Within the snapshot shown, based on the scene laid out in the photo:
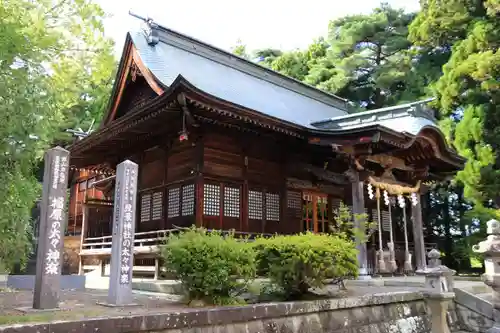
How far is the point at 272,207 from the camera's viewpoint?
517 inches

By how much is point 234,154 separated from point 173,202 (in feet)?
7.31

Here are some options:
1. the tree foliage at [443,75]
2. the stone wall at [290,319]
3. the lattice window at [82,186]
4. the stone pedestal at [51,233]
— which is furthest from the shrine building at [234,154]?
the lattice window at [82,186]

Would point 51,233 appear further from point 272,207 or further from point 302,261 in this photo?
point 272,207

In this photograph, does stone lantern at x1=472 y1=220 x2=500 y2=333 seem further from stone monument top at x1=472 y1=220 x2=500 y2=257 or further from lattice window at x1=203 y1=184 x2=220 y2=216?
lattice window at x1=203 y1=184 x2=220 y2=216

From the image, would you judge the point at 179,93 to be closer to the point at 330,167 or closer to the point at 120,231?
the point at 120,231

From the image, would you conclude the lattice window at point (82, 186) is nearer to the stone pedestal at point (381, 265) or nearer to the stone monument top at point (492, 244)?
the stone pedestal at point (381, 265)

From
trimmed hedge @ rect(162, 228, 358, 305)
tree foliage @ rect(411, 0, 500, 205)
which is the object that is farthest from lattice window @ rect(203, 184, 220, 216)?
tree foliage @ rect(411, 0, 500, 205)

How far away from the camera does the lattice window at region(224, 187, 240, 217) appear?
12047mm

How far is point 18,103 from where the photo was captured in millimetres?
4078

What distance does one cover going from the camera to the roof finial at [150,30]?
1492cm

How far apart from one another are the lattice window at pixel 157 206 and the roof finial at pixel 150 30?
5.31 meters

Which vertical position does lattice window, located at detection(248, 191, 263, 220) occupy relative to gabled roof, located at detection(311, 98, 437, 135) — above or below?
below

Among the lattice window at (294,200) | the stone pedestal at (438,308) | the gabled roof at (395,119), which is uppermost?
the gabled roof at (395,119)

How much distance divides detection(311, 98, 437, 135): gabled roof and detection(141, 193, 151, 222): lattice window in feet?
19.8
